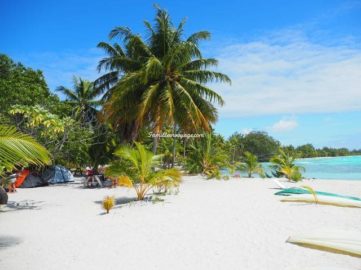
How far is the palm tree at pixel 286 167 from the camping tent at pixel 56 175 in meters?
11.6

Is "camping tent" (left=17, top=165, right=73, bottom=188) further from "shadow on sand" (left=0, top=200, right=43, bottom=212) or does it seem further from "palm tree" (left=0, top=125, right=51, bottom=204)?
"palm tree" (left=0, top=125, right=51, bottom=204)

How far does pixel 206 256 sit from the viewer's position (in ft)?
17.0

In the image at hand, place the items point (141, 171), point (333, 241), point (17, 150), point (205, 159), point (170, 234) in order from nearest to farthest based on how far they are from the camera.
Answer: point (17, 150) < point (333, 241) < point (170, 234) < point (141, 171) < point (205, 159)

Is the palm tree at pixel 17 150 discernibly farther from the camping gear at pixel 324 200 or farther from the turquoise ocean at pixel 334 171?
the turquoise ocean at pixel 334 171

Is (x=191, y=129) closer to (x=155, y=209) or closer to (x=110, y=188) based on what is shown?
(x=110, y=188)

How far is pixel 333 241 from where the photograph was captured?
5418 millimetres

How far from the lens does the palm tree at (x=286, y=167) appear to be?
1783 cm

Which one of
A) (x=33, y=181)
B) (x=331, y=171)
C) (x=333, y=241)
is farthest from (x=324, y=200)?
(x=331, y=171)

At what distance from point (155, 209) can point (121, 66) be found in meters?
11.1

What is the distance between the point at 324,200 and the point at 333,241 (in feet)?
14.0

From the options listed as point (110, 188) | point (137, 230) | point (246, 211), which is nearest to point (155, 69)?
point (110, 188)

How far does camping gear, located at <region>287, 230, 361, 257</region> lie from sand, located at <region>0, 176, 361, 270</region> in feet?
0.49

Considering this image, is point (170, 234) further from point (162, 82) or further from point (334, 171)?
point (334, 171)

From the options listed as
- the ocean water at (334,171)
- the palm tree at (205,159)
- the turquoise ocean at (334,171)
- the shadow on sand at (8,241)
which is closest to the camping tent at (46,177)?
the palm tree at (205,159)
